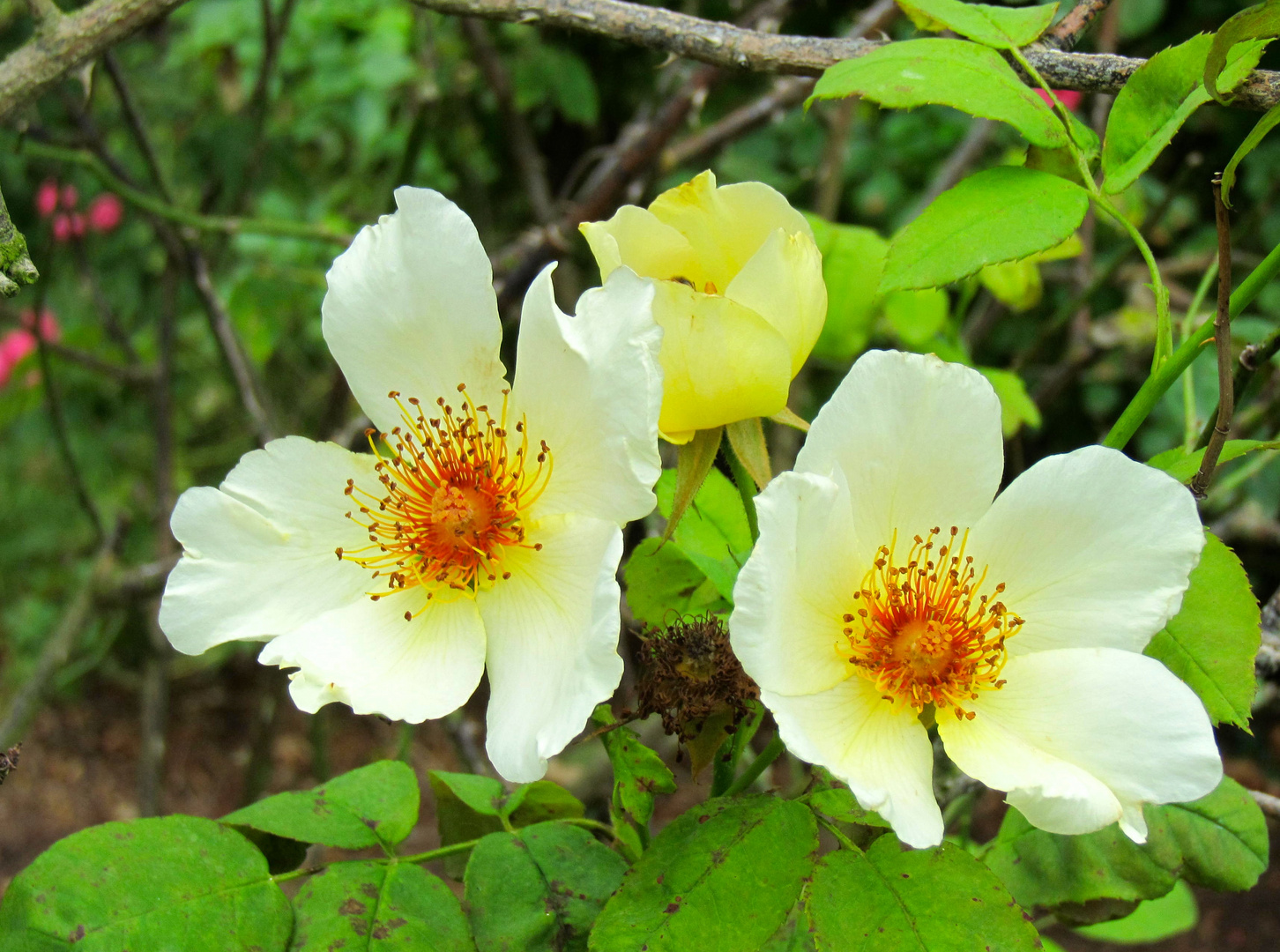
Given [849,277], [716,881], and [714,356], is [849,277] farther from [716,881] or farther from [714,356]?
[716,881]

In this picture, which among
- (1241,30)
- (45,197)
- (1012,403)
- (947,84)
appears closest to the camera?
(1241,30)

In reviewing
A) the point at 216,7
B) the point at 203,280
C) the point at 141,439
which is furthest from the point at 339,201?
the point at 203,280

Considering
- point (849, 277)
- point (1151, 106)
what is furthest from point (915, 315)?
point (1151, 106)

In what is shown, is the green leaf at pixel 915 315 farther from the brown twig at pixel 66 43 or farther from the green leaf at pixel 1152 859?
the brown twig at pixel 66 43

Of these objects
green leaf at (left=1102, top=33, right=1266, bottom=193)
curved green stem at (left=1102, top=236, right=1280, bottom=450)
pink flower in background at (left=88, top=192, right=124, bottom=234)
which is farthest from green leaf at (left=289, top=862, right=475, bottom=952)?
pink flower in background at (left=88, top=192, right=124, bottom=234)

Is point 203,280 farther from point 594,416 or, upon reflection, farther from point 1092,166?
point 1092,166

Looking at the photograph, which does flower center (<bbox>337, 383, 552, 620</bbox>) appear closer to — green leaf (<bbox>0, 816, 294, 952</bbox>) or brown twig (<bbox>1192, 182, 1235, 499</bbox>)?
green leaf (<bbox>0, 816, 294, 952</bbox>)

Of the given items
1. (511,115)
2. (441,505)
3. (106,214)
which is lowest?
(106,214)
